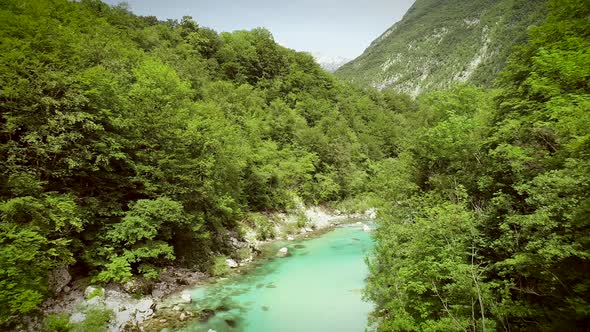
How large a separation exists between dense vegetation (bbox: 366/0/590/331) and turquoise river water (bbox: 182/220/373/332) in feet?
7.32

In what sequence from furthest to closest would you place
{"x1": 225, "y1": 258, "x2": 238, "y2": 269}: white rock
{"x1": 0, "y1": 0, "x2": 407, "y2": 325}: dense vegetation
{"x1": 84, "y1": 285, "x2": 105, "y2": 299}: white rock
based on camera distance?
1. {"x1": 225, "y1": 258, "x2": 238, "y2": 269}: white rock
2. {"x1": 84, "y1": 285, "x2": 105, "y2": 299}: white rock
3. {"x1": 0, "y1": 0, "x2": 407, "y2": 325}: dense vegetation

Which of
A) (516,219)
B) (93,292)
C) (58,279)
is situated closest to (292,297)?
(93,292)

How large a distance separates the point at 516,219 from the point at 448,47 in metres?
151

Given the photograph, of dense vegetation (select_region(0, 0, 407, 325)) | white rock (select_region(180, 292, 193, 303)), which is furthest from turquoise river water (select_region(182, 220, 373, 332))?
dense vegetation (select_region(0, 0, 407, 325))

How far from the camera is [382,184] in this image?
784 inches

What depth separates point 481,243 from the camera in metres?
9.45

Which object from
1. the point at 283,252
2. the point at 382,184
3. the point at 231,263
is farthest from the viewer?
the point at 283,252

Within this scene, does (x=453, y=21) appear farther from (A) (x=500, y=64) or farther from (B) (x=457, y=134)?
(B) (x=457, y=134)

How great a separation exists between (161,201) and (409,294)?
40.5 ft

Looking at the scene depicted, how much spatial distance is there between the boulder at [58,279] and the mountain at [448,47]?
302ft

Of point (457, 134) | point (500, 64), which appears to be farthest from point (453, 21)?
point (457, 134)

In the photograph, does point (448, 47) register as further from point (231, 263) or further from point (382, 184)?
point (231, 263)

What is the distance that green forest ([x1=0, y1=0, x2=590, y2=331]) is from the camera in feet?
24.8

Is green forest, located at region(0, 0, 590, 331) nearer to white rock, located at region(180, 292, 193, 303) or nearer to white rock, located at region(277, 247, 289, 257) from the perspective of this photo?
white rock, located at region(180, 292, 193, 303)
